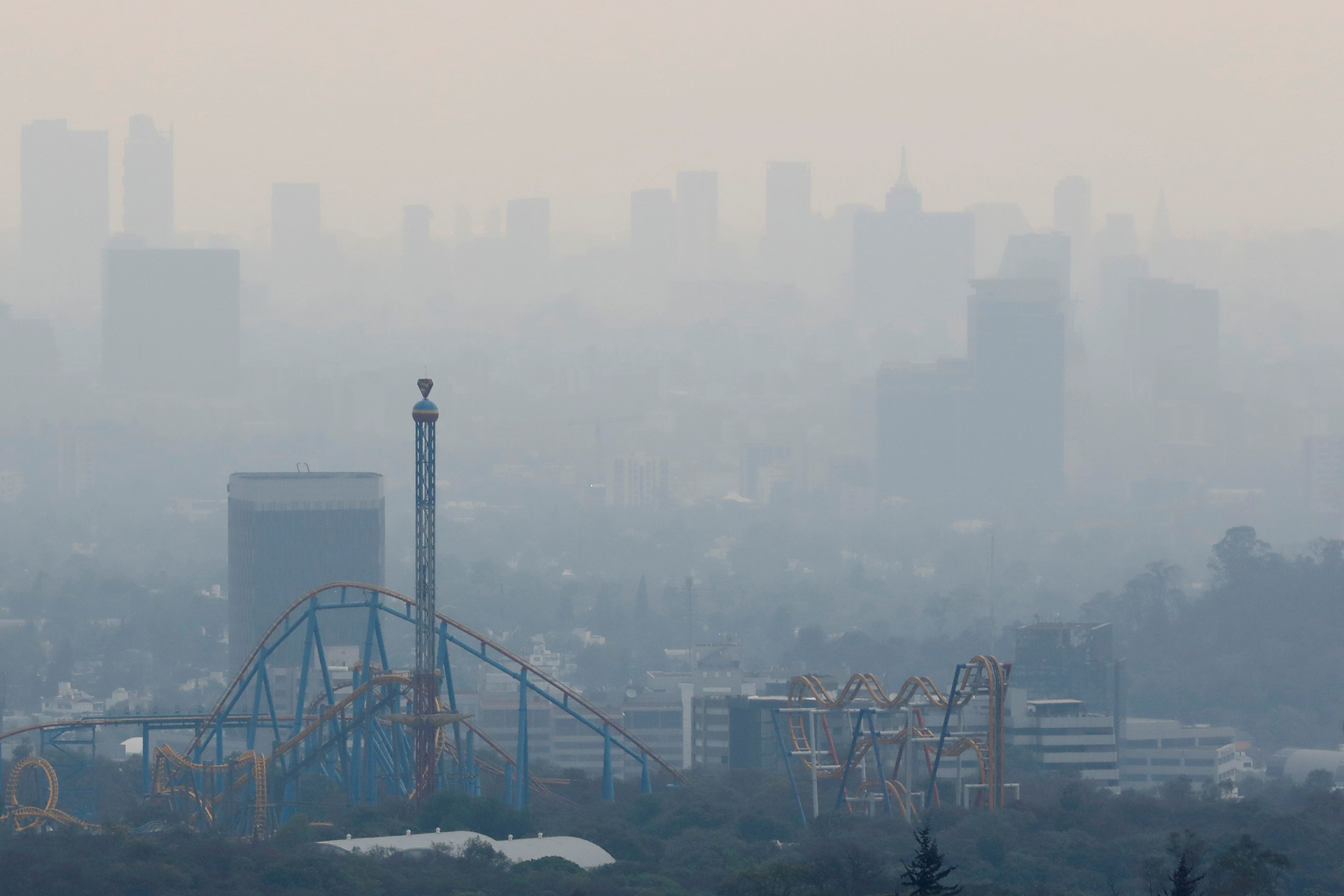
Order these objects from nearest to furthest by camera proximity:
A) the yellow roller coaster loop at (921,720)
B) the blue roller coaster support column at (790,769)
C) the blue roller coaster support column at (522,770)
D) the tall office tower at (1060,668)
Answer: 1. the yellow roller coaster loop at (921,720)
2. the blue roller coaster support column at (790,769)
3. the blue roller coaster support column at (522,770)
4. the tall office tower at (1060,668)

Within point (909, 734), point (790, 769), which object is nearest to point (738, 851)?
point (909, 734)

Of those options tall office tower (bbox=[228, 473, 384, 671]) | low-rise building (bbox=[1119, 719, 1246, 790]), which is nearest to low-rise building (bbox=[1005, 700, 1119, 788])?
low-rise building (bbox=[1119, 719, 1246, 790])

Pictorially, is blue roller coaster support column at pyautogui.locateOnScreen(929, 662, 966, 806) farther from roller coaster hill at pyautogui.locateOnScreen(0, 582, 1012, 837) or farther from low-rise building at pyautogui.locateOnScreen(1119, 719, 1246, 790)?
low-rise building at pyautogui.locateOnScreen(1119, 719, 1246, 790)

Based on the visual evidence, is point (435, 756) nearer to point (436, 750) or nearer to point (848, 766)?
point (436, 750)

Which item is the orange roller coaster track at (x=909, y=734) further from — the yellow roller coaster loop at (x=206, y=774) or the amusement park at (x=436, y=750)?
the yellow roller coaster loop at (x=206, y=774)

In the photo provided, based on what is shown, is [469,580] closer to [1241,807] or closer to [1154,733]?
[1154,733]

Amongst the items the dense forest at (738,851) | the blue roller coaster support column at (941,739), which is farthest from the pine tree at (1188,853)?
the blue roller coaster support column at (941,739)

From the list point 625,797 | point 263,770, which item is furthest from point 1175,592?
point 263,770
